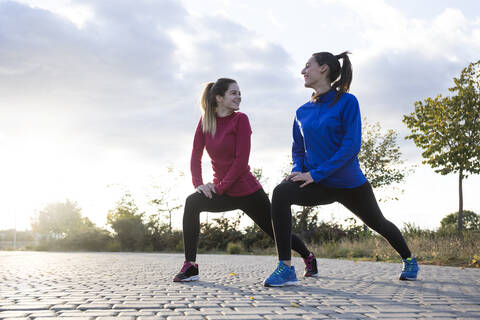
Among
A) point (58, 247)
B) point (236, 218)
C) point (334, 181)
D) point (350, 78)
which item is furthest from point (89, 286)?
point (58, 247)

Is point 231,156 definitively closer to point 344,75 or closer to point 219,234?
point 344,75

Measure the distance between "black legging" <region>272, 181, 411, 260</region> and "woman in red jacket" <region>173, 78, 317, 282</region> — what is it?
56cm

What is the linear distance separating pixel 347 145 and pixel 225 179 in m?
1.28

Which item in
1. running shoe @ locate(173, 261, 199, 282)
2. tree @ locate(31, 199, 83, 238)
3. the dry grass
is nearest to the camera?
running shoe @ locate(173, 261, 199, 282)

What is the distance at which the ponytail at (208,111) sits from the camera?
5.02 metres

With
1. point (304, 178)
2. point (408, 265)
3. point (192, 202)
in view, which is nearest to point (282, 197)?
point (304, 178)

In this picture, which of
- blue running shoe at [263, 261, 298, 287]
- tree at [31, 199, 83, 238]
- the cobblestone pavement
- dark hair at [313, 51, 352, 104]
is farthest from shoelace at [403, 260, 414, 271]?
tree at [31, 199, 83, 238]

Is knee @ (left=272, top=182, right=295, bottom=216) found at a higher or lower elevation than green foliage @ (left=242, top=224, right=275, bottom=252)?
higher

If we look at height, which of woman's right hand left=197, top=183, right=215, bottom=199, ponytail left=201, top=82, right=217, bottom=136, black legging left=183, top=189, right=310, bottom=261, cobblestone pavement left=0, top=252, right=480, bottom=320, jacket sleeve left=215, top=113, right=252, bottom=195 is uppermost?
ponytail left=201, top=82, right=217, bottom=136

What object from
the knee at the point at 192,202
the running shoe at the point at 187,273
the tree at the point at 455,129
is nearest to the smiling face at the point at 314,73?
the knee at the point at 192,202

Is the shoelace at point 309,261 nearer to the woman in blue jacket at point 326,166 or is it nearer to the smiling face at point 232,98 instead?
the woman in blue jacket at point 326,166

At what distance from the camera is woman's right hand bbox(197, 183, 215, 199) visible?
4797 millimetres

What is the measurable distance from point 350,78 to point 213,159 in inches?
64.6

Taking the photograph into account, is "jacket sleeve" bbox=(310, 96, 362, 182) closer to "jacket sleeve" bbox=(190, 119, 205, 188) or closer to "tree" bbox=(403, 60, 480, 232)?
"jacket sleeve" bbox=(190, 119, 205, 188)
